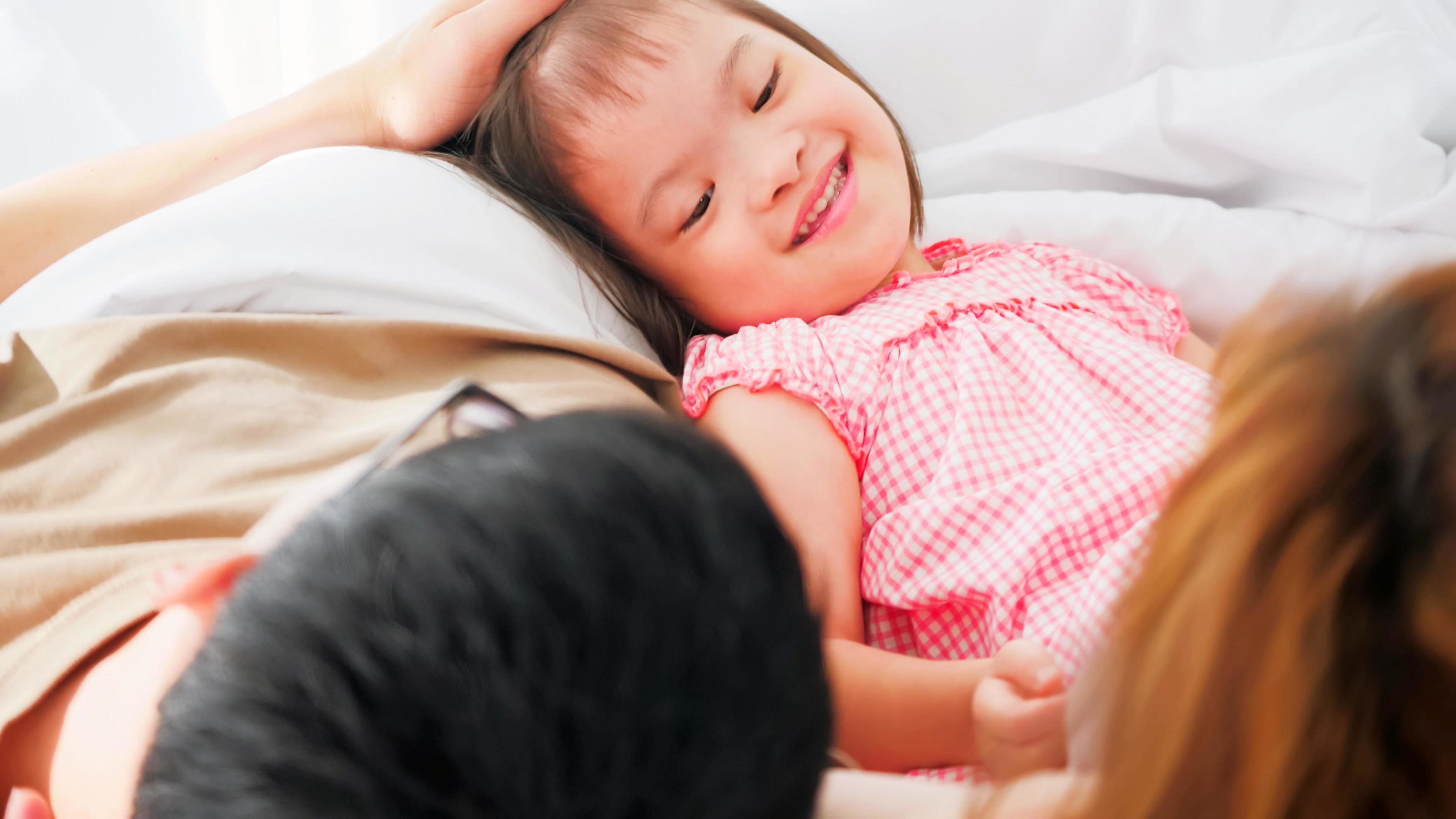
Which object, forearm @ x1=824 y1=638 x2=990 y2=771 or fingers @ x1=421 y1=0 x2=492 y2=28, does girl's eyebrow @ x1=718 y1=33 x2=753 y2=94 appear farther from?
forearm @ x1=824 y1=638 x2=990 y2=771

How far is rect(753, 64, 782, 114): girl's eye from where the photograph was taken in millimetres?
1026

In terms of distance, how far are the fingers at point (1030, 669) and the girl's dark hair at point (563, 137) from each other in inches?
22.7

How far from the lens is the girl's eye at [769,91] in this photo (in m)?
1.03

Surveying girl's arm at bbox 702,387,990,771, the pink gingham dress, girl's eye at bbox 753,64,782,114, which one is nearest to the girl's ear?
girl's arm at bbox 702,387,990,771

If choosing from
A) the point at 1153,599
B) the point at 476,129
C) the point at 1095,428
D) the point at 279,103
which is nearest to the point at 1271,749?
the point at 1153,599

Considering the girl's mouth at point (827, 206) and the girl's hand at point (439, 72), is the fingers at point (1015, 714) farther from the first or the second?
the girl's hand at point (439, 72)

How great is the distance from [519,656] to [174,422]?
538 millimetres

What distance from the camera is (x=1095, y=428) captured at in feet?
2.76

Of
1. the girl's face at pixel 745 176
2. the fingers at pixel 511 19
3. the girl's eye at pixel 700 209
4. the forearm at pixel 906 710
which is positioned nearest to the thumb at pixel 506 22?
the fingers at pixel 511 19

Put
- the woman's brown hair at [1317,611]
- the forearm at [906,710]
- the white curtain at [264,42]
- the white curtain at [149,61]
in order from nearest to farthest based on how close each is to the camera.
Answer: the woman's brown hair at [1317,611], the forearm at [906,710], the white curtain at [149,61], the white curtain at [264,42]

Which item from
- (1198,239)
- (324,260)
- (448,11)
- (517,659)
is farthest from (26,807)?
(1198,239)

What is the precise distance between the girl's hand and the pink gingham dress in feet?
1.33

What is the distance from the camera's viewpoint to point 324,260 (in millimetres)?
829

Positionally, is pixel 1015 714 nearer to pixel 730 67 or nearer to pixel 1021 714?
pixel 1021 714
